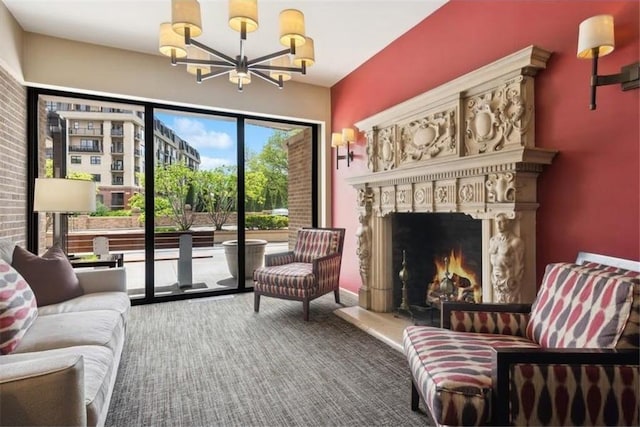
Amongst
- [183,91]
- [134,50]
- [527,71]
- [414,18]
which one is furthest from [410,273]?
[134,50]

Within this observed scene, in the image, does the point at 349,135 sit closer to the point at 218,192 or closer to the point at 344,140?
the point at 344,140

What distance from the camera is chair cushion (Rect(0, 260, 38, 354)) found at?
4.90ft

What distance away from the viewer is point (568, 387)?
115cm

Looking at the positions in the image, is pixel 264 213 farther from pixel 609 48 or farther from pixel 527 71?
pixel 609 48

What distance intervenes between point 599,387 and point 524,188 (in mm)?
1292

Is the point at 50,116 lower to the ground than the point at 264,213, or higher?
higher

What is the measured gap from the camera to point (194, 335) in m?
2.83

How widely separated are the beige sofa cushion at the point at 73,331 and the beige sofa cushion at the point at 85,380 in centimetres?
9

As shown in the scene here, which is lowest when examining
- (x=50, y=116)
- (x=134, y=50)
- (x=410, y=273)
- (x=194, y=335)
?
Answer: (x=194, y=335)

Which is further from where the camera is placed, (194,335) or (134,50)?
(134,50)

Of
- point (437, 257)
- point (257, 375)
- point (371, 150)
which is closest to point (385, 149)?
point (371, 150)

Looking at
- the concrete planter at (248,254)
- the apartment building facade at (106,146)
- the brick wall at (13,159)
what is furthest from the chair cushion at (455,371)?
the apartment building facade at (106,146)

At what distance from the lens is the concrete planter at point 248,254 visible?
14.7 ft

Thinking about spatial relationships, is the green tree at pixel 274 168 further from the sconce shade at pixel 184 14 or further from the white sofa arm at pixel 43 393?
the white sofa arm at pixel 43 393
